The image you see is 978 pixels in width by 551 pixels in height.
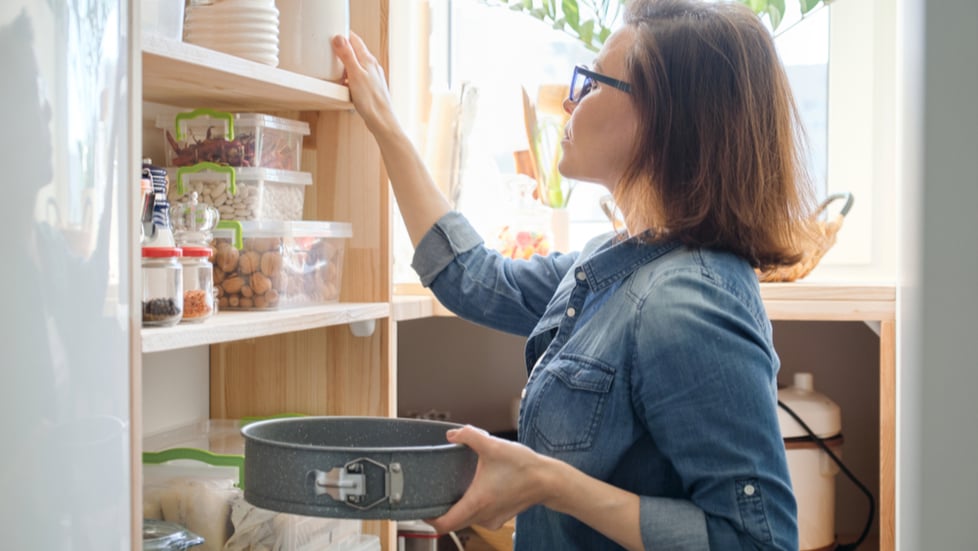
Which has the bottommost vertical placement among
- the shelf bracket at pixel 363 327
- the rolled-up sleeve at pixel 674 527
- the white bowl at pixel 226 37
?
the rolled-up sleeve at pixel 674 527

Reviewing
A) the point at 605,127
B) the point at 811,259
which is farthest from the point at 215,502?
the point at 811,259

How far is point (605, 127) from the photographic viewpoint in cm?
113

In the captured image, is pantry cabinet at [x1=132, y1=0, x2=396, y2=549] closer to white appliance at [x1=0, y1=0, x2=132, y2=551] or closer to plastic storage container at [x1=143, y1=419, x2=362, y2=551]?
plastic storage container at [x1=143, y1=419, x2=362, y2=551]

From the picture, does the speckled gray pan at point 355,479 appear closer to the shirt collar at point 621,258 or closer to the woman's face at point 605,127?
the shirt collar at point 621,258

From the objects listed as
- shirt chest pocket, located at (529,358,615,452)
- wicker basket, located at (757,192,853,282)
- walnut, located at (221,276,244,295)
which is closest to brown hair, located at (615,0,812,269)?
shirt chest pocket, located at (529,358,615,452)

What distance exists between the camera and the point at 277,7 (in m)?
1.17

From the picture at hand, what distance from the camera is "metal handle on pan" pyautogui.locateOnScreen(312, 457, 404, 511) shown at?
811 millimetres

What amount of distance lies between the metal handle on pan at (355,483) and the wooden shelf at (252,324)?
184 mm

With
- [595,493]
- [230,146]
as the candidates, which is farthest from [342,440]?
[230,146]

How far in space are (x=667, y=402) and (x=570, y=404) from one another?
11 cm

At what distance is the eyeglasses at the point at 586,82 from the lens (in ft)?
3.67

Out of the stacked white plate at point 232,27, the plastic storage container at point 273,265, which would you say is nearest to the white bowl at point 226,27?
the stacked white plate at point 232,27

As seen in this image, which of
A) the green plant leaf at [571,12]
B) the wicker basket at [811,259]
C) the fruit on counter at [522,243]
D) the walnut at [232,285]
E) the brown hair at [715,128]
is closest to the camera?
the brown hair at [715,128]

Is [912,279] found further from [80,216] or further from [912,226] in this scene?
[80,216]
